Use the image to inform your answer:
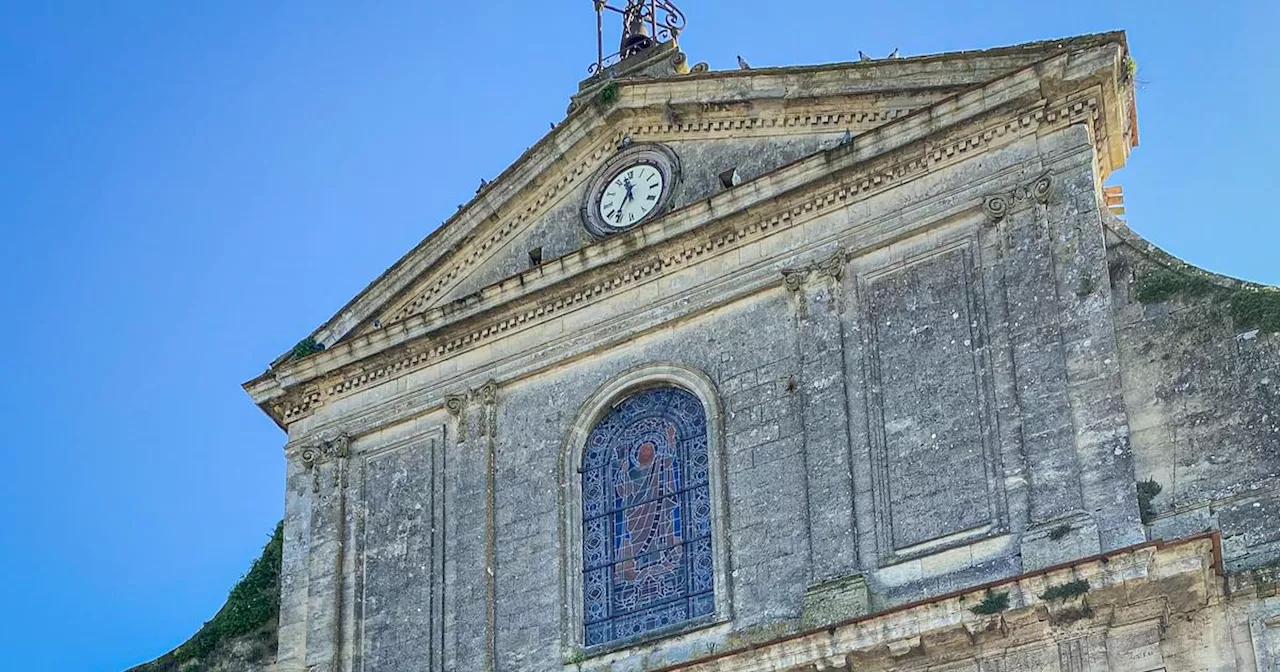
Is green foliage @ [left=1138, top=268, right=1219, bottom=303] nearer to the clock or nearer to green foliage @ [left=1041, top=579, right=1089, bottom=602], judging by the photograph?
green foliage @ [left=1041, top=579, right=1089, bottom=602]

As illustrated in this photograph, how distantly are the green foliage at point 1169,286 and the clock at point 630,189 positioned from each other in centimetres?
506

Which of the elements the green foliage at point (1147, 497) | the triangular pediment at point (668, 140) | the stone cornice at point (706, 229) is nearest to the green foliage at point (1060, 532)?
the green foliage at point (1147, 497)

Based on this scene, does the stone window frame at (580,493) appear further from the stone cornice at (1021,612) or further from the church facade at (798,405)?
the stone cornice at (1021,612)

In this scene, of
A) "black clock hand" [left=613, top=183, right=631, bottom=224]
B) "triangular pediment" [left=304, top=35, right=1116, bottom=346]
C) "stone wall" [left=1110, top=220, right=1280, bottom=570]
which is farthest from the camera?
"black clock hand" [left=613, top=183, right=631, bottom=224]

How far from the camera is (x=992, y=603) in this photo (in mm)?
16094

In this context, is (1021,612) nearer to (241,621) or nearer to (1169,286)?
(1169,286)

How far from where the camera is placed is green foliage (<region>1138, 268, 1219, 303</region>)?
17.2 metres

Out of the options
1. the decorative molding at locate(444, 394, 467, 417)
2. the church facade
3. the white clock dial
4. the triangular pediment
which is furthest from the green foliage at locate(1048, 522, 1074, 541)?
the decorative molding at locate(444, 394, 467, 417)

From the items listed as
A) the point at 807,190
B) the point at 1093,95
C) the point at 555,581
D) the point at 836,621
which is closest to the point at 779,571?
the point at 836,621

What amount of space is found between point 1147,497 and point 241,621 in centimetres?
945

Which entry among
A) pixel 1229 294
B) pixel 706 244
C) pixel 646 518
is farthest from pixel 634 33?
pixel 1229 294

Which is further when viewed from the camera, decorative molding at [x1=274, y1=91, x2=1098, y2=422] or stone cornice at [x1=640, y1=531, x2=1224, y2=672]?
decorative molding at [x1=274, y1=91, x2=1098, y2=422]

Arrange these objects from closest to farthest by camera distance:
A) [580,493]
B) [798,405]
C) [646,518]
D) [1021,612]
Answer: [1021,612], [798,405], [646,518], [580,493]

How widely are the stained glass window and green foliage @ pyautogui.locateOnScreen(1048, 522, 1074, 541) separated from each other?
3240mm
